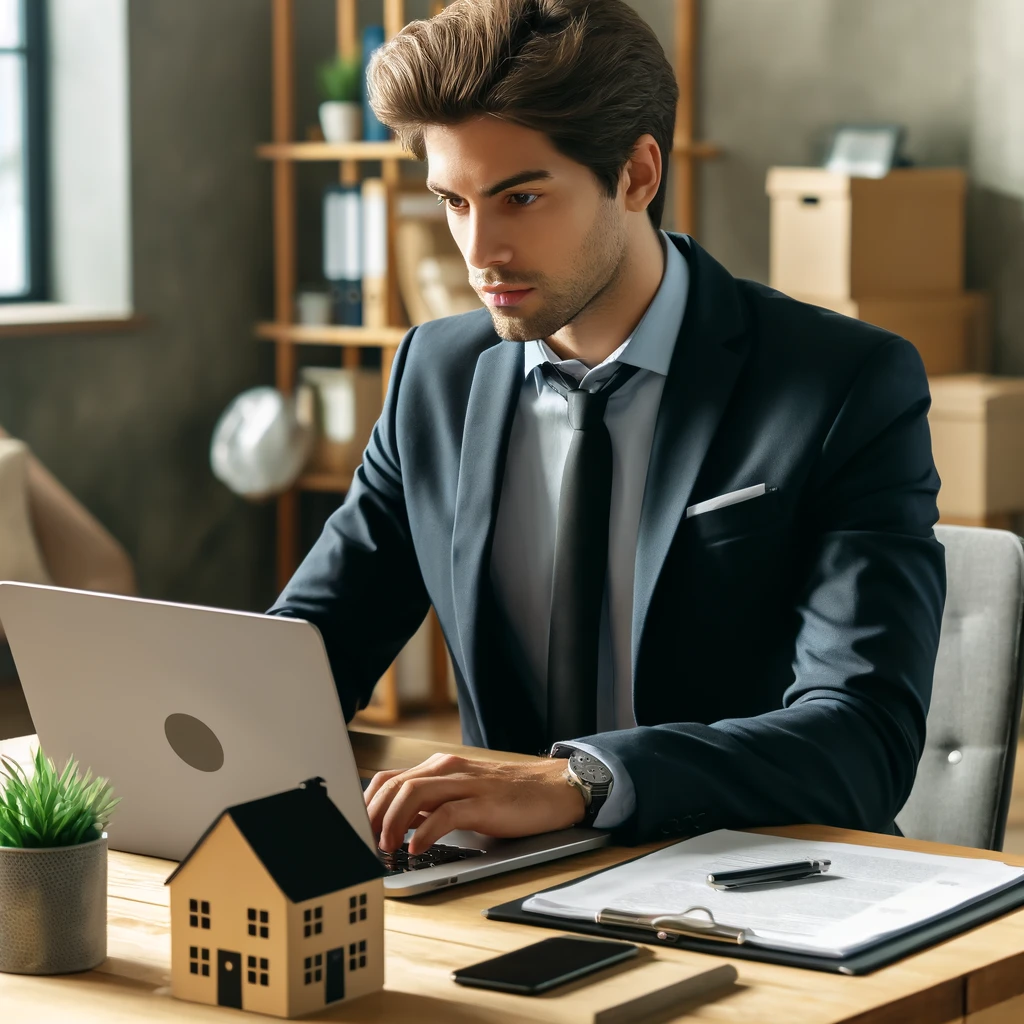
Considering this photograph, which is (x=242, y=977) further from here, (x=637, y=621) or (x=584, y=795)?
(x=637, y=621)

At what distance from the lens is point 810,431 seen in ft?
5.57

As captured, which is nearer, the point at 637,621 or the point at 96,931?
the point at 96,931

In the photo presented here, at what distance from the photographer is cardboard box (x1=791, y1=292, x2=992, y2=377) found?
4.46 meters

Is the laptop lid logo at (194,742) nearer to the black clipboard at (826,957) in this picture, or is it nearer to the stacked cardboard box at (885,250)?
the black clipboard at (826,957)

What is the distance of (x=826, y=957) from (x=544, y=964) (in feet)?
0.56

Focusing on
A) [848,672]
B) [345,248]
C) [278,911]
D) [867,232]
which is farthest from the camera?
[345,248]

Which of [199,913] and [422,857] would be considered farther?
[422,857]

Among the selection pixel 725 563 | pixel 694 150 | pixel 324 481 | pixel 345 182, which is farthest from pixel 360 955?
pixel 345 182

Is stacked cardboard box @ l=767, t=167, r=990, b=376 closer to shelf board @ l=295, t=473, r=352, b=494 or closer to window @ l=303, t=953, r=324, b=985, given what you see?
shelf board @ l=295, t=473, r=352, b=494

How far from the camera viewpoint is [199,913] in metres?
1.04

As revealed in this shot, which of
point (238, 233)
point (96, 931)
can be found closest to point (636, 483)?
point (96, 931)

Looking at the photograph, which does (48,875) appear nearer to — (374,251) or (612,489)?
(612,489)

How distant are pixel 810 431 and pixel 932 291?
3.09 meters

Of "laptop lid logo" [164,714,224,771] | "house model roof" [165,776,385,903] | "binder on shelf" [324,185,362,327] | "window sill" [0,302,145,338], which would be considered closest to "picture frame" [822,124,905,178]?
"binder on shelf" [324,185,362,327]
